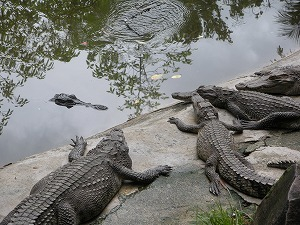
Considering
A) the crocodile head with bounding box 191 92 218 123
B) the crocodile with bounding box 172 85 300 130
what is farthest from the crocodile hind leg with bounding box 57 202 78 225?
the crocodile with bounding box 172 85 300 130

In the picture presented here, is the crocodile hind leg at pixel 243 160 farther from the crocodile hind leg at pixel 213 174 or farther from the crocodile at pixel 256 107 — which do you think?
the crocodile at pixel 256 107

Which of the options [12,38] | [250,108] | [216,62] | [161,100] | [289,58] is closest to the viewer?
[250,108]

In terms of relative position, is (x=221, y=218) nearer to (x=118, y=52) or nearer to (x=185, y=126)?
(x=185, y=126)

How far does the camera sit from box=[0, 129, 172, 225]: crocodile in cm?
391

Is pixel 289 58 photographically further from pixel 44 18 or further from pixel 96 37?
pixel 44 18

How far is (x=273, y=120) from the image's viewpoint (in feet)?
19.4

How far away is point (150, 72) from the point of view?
899cm

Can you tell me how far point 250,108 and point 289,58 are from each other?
3.10 m

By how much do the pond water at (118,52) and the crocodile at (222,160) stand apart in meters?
2.20

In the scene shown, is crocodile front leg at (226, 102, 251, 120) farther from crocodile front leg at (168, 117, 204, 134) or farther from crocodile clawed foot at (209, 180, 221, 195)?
crocodile clawed foot at (209, 180, 221, 195)

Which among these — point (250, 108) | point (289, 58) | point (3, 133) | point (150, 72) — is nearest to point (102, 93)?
point (150, 72)

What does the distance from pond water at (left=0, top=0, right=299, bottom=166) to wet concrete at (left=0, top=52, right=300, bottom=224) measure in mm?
1628

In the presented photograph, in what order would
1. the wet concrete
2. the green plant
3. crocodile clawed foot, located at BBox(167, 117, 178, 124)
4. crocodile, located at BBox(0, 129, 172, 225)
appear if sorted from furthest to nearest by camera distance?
1. crocodile clawed foot, located at BBox(167, 117, 178, 124)
2. the wet concrete
3. crocodile, located at BBox(0, 129, 172, 225)
4. the green plant

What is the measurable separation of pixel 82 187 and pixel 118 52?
5.90 metres
